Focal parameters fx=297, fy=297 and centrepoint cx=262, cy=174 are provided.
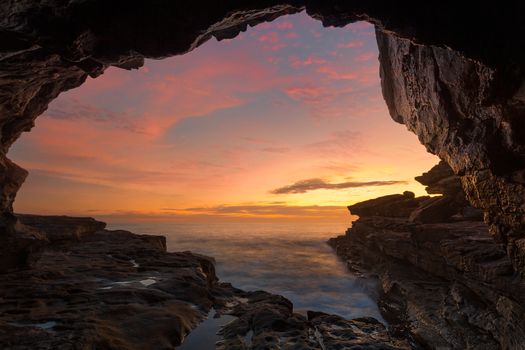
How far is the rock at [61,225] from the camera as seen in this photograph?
61.8 ft

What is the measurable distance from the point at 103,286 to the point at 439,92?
1549cm

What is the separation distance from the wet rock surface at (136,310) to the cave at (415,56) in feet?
9.51

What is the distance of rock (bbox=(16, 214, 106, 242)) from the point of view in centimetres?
1884

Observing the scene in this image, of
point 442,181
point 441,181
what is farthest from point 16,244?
point 441,181

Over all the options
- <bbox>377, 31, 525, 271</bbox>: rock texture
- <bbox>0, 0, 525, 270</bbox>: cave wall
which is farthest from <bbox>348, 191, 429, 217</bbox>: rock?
<bbox>0, 0, 525, 270</bbox>: cave wall

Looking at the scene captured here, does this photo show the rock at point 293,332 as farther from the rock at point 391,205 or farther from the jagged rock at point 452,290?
the rock at point 391,205

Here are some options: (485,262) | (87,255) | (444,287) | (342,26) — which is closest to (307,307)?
(444,287)

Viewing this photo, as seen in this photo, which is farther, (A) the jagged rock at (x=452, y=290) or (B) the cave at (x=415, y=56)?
(A) the jagged rock at (x=452, y=290)

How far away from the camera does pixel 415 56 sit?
1319 cm

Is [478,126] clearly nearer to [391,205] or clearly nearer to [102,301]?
[102,301]

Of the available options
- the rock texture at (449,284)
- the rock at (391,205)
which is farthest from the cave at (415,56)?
the rock at (391,205)

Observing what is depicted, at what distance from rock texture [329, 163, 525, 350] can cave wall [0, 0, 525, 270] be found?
2.87 m

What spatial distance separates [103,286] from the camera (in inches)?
456

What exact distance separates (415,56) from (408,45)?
0.59m
